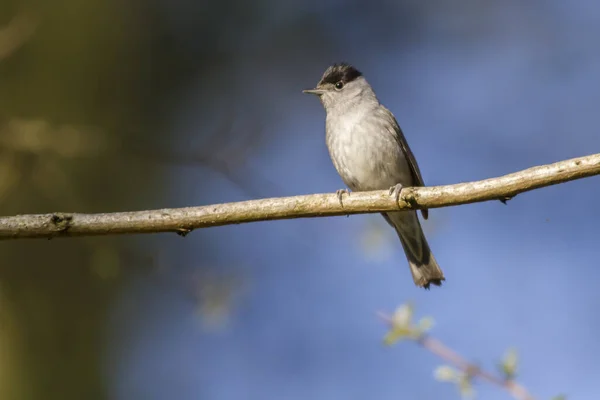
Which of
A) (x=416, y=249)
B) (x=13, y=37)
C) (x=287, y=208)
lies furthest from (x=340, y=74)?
(x=287, y=208)

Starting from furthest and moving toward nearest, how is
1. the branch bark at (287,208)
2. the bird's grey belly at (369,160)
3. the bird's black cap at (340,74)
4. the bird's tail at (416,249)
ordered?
A: the bird's black cap at (340,74) → the bird's tail at (416,249) → the bird's grey belly at (369,160) → the branch bark at (287,208)

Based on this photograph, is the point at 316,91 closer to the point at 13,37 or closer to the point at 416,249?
the point at 416,249

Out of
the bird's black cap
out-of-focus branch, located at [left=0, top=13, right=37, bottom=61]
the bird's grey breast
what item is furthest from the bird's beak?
out-of-focus branch, located at [left=0, top=13, right=37, bottom=61]

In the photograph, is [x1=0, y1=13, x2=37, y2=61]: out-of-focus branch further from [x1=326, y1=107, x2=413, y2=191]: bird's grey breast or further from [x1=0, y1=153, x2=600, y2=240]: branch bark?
[x1=326, y1=107, x2=413, y2=191]: bird's grey breast

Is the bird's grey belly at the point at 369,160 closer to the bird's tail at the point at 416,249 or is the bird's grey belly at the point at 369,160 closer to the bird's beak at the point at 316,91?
the bird's tail at the point at 416,249

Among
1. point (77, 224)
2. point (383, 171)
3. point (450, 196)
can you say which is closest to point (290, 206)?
point (450, 196)

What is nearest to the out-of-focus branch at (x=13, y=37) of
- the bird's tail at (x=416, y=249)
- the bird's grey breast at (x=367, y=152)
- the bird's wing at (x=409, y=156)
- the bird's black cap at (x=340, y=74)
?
the bird's grey breast at (x=367, y=152)

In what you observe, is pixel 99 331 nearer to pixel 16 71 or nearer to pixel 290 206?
pixel 16 71

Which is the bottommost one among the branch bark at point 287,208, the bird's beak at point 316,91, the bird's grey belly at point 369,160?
the branch bark at point 287,208
